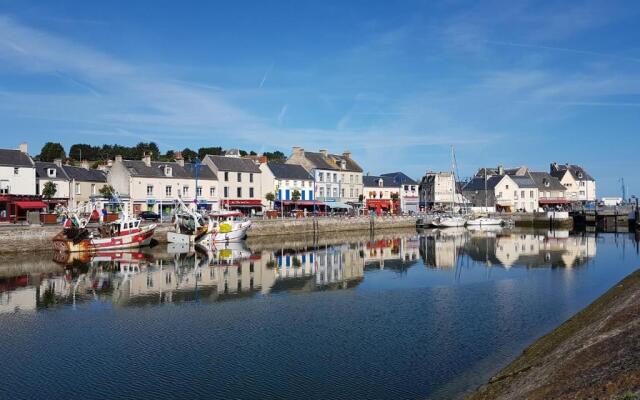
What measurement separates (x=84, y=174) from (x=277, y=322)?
54626mm

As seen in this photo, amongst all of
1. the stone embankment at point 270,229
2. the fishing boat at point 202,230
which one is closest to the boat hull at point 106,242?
the stone embankment at point 270,229

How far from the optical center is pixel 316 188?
277 ft

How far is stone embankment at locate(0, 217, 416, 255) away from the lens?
46156mm

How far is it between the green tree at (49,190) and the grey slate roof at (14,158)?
2572 millimetres

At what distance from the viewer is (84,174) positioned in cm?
6950

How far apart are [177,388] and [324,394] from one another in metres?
3.77

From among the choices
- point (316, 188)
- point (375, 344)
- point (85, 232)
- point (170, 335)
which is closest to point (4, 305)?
point (170, 335)

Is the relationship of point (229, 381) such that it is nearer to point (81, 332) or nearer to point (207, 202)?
point (81, 332)

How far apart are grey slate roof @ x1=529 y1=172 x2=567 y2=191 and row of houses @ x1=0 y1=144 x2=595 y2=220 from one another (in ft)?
0.65

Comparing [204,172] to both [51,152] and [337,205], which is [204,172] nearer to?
[337,205]

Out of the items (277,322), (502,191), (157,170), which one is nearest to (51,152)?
(157,170)

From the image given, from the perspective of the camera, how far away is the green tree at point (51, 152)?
109994 mm

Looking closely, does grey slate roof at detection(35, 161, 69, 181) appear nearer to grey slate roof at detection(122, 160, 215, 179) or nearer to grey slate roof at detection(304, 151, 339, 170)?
grey slate roof at detection(122, 160, 215, 179)

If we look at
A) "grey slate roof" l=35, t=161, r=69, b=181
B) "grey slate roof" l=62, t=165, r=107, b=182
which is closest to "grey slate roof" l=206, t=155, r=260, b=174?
"grey slate roof" l=62, t=165, r=107, b=182
